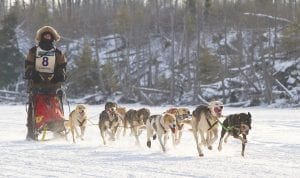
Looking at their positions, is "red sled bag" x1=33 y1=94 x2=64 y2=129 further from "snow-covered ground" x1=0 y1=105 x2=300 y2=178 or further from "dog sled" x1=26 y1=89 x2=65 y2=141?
"snow-covered ground" x1=0 y1=105 x2=300 y2=178

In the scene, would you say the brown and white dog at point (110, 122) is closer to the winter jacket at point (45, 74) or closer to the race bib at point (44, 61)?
the winter jacket at point (45, 74)

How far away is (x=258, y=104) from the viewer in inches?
1080

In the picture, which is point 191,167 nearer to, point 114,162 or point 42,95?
point 114,162

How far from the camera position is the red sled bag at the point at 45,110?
904 centimetres

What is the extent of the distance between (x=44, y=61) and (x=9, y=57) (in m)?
28.6

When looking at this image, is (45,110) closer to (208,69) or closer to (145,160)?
(145,160)

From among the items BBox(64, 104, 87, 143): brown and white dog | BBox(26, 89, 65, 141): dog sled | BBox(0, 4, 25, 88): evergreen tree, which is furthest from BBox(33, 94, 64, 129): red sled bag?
BBox(0, 4, 25, 88): evergreen tree

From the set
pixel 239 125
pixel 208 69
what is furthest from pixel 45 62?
pixel 208 69

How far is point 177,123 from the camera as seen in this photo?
8.68 m

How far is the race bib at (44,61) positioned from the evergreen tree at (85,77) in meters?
24.5

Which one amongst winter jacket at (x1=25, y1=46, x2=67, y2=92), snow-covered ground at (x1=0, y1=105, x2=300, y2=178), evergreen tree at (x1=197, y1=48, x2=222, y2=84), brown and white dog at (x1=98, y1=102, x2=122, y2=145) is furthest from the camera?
evergreen tree at (x1=197, y1=48, x2=222, y2=84)

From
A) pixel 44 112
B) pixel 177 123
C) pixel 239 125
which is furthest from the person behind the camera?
pixel 44 112

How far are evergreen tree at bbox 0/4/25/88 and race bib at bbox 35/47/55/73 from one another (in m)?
28.0

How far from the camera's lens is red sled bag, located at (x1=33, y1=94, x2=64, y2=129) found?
29.7ft
